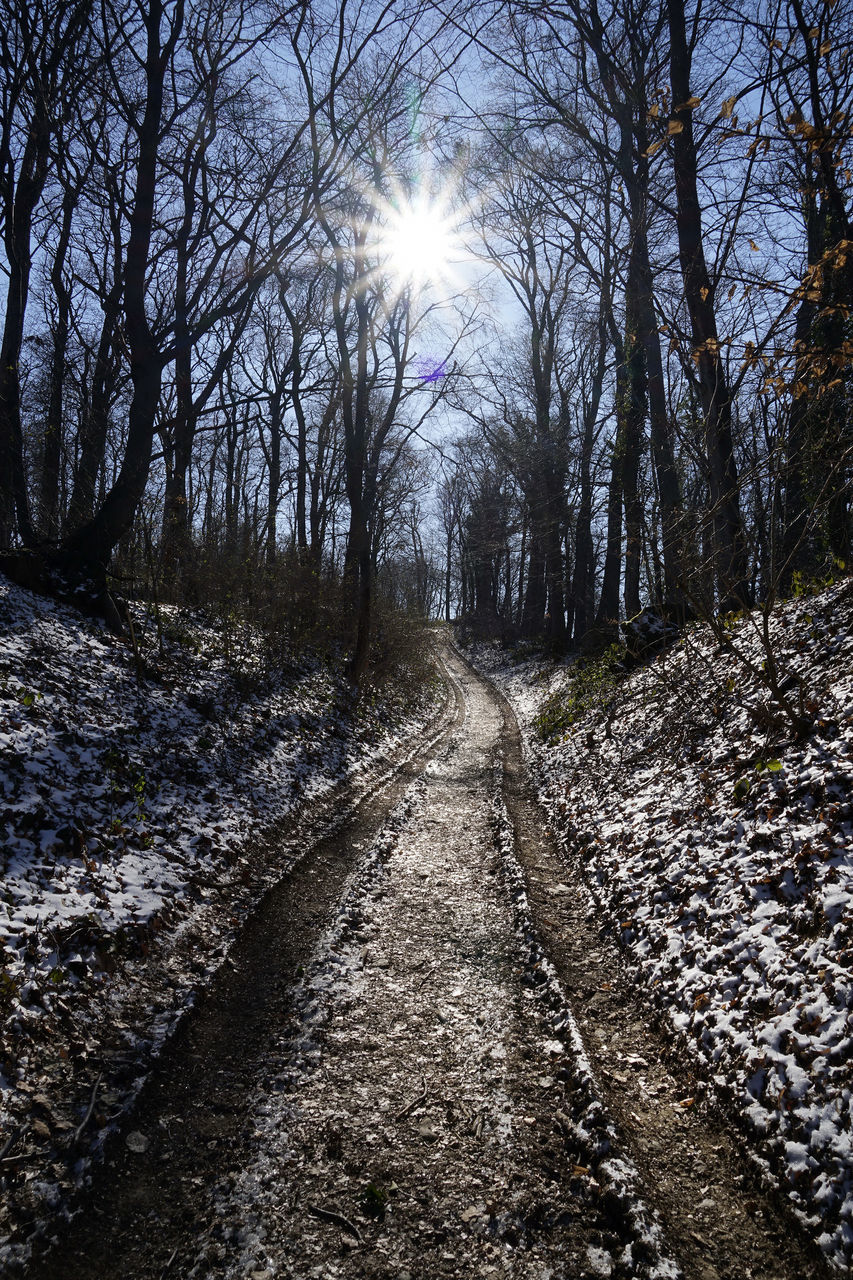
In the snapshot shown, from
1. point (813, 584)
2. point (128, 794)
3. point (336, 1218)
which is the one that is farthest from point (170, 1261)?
point (813, 584)

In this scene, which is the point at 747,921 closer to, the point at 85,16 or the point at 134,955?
the point at 134,955

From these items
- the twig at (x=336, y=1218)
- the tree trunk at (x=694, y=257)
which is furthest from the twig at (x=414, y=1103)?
the tree trunk at (x=694, y=257)

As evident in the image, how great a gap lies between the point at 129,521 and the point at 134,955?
25.6 feet

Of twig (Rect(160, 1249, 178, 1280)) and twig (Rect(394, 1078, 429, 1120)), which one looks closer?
twig (Rect(160, 1249, 178, 1280))

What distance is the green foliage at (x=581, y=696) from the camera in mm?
12703

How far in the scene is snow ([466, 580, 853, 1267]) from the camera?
3.12 metres

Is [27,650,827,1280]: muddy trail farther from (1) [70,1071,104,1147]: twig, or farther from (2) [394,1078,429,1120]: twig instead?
(1) [70,1071,104,1147]: twig

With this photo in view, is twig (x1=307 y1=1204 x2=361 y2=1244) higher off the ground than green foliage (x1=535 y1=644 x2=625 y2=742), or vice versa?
green foliage (x1=535 y1=644 x2=625 y2=742)

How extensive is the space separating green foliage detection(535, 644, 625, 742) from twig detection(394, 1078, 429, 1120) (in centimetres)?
880

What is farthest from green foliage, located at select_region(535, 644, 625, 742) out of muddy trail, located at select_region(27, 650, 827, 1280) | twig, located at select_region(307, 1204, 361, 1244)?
twig, located at select_region(307, 1204, 361, 1244)

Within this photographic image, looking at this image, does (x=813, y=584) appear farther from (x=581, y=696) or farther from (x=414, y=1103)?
(x=414, y=1103)

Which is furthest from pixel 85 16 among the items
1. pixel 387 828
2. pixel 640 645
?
pixel 640 645

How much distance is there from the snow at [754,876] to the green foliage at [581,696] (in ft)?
11.2

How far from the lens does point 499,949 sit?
17.3 ft
